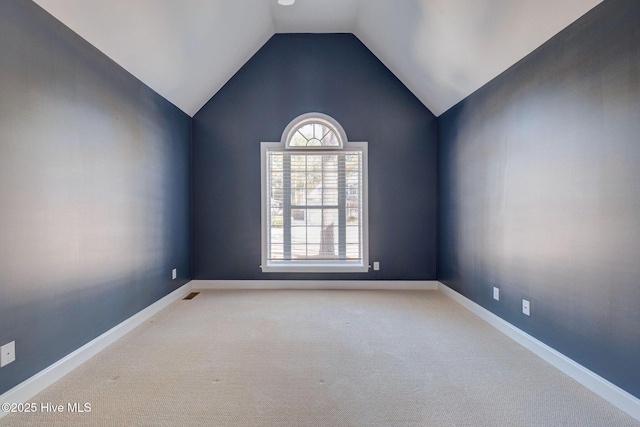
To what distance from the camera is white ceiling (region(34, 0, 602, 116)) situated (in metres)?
2.05

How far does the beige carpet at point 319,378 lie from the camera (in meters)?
1.54

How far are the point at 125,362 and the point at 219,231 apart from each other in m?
2.05

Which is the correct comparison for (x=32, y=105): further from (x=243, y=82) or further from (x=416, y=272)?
(x=416, y=272)

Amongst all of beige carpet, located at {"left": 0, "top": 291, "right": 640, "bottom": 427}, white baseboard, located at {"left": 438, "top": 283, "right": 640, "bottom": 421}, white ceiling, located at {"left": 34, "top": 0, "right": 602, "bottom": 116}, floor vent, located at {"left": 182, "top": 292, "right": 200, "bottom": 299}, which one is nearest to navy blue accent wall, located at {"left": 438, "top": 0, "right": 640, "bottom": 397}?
white baseboard, located at {"left": 438, "top": 283, "right": 640, "bottom": 421}

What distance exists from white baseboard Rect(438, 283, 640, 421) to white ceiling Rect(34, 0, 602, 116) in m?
2.25

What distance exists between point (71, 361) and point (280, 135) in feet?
10.2

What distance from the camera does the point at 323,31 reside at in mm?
3859

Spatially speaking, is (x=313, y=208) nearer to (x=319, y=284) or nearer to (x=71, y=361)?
(x=319, y=284)

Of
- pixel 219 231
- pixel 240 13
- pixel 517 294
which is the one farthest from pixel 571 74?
pixel 219 231

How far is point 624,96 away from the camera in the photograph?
1.58 m

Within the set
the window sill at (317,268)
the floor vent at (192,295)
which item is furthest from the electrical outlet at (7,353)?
the window sill at (317,268)

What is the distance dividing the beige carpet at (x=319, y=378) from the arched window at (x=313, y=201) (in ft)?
3.83

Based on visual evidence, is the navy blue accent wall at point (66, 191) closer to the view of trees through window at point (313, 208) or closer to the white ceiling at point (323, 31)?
the white ceiling at point (323, 31)

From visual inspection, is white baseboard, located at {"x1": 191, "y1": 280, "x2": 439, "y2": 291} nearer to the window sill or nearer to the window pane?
the window sill
